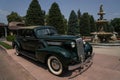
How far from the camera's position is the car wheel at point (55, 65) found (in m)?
5.05

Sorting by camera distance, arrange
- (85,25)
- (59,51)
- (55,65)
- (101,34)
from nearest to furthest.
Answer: (59,51) < (55,65) < (101,34) < (85,25)

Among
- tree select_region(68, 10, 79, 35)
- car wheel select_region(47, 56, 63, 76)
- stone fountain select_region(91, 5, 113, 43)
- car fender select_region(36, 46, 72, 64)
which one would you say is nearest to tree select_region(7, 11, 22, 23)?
tree select_region(68, 10, 79, 35)

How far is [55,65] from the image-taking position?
208 inches

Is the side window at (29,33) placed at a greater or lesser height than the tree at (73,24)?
lesser

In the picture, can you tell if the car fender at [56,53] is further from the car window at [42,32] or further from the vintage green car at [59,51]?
the car window at [42,32]

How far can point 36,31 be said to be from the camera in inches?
261

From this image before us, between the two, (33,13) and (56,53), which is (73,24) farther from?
(56,53)

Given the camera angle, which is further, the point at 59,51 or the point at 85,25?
the point at 85,25

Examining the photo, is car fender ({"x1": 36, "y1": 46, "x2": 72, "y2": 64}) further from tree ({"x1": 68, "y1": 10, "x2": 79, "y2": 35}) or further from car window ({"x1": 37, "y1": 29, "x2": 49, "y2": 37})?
tree ({"x1": 68, "y1": 10, "x2": 79, "y2": 35})

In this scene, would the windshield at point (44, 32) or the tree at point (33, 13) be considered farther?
the tree at point (33, 13)

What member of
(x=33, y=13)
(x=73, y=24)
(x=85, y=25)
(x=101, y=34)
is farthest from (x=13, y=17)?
(x=101, y=34)

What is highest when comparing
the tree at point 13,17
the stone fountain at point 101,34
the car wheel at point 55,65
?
A: the tree at point 13,17

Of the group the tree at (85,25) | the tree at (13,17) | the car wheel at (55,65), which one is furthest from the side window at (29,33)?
the tree at (13,17)

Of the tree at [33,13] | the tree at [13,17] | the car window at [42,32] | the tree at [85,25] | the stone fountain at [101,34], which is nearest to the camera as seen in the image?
the car window at [42,32]
